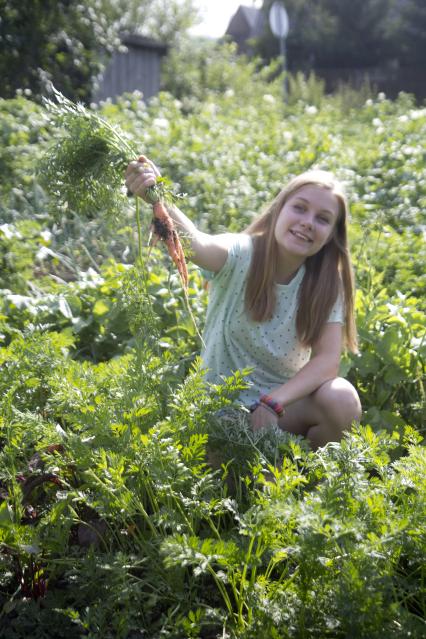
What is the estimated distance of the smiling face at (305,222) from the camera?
276 cm

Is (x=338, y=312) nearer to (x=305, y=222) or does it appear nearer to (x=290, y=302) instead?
(x=290, y=302)

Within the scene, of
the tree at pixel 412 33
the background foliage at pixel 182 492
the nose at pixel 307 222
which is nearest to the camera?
the background foliage at pixel 182 492

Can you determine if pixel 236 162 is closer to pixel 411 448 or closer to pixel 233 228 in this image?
pixel 233 228

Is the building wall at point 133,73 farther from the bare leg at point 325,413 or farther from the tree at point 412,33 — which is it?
the tree at point 412,33

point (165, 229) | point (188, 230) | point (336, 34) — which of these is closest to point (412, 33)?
point (336, 34)

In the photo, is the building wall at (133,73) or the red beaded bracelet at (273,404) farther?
the building wall at (133,73)

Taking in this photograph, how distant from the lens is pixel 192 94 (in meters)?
17.0

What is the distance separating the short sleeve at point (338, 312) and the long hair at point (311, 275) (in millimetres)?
15

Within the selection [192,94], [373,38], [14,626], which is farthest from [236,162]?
[373,38]

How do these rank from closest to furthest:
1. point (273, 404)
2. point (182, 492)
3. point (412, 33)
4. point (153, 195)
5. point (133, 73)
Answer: point (182, 492), point (153, 195), point (273, 404), point (133, 73), point (412, 33)

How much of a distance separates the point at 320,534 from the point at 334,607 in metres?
0.18

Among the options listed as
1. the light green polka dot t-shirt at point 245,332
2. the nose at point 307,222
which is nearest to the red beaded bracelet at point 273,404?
the light green polka dot t-shirt at point 245,332

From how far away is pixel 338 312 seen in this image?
281 centimetres

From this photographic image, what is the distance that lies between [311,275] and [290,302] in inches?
5.1
